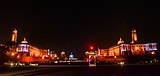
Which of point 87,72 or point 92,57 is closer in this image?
point 87,72

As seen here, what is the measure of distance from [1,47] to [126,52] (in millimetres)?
105181

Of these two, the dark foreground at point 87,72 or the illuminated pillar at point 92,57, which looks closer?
the dark foreground at point 87,72

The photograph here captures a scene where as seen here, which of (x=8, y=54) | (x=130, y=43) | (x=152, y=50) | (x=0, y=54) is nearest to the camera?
(x=0, y=54)

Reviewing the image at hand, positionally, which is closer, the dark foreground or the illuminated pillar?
the dark foreground

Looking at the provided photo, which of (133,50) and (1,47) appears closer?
(1,47)

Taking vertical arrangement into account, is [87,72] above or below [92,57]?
below

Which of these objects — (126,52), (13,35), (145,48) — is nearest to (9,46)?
(13,35)

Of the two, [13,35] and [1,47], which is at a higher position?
[13,35]

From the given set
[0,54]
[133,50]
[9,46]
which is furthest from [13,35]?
[133,50]

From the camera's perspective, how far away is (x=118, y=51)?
19712cm

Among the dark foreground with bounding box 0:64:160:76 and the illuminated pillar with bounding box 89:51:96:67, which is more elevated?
the illuminated pillar with bounding box 89:51:96:67

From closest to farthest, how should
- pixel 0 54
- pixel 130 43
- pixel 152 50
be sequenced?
1. pixel 0 54
2. pixel 152 50
3. pixel 130 43

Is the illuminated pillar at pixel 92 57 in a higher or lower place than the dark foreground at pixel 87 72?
higher

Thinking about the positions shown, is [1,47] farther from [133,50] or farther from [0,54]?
[133,50]
